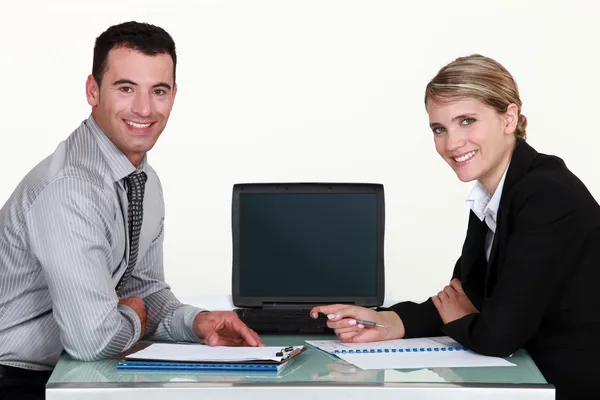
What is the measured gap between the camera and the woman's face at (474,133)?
2.13 m

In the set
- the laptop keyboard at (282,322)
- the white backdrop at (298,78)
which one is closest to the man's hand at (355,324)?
the laptop keyboard at (282,322)

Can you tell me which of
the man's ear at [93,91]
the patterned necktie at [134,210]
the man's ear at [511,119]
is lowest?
the patterned necktie at [134,210]

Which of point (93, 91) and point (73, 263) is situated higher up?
point (93, 91)

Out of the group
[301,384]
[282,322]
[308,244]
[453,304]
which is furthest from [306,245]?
[301,384]

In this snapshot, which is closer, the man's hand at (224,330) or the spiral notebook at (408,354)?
the spiral notebook at (408,354)

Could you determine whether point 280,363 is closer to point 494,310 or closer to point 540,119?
point 494,310

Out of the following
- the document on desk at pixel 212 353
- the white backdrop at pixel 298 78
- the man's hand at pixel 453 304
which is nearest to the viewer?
the document on desk at pixel 212 353

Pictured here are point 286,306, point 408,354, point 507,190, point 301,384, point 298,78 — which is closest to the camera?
point 301,384

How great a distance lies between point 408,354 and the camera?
1956 millimetres

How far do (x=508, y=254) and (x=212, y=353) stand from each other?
0.67 metres

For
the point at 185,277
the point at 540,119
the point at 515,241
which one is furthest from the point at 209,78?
the point at 515,241

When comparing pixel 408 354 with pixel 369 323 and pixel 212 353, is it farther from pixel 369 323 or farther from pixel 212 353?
pixel 212 353

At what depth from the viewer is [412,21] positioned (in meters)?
4.60

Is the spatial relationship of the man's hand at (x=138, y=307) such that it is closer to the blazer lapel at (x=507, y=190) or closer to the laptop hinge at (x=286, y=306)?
the laptop hinge at (x=286, y=306)
